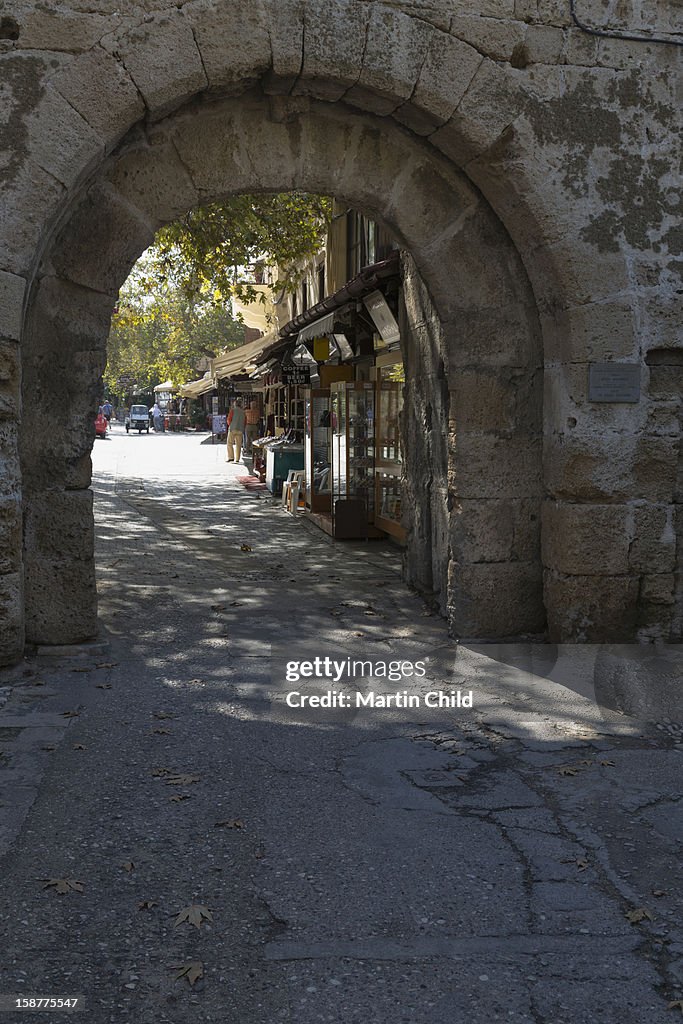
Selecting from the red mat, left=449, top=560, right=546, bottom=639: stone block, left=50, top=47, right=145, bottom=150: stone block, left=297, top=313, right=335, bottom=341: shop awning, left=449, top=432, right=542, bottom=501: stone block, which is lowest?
the red mat

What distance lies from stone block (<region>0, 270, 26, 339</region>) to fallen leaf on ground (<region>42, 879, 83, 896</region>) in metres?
3.06

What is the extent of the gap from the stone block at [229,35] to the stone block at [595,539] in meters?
3.06

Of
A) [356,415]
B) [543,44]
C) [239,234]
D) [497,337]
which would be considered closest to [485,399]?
[497,337]

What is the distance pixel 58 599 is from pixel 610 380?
3467 millimetres

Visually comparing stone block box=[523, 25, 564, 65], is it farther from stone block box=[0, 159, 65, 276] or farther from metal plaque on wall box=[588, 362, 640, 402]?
stone block box=[0, 159, 65, 276]

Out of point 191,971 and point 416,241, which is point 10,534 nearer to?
point 416,241

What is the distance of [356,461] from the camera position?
11719mm

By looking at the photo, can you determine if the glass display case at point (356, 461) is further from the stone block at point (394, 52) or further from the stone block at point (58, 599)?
the stone block at point (394, 52)

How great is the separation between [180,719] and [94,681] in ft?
2.82

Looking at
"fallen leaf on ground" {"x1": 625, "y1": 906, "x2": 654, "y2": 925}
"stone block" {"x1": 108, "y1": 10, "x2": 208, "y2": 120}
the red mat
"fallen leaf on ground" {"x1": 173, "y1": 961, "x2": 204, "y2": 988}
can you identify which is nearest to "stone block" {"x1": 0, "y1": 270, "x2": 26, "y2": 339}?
"stone block" {"x1": 108, "y1": 10, "x2": 208, "y2": 120}

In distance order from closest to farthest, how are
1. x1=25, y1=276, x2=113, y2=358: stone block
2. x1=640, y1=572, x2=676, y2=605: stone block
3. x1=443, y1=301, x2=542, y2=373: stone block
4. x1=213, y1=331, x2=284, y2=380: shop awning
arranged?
x1=25, y1=276, x2=113, y2=358: stone block
x1=640, y1=572, x2=676, y2=605: stone block
x1=443, y1=301, x2=542, y2=373: stone block
x1=213, y1=331, x2=284, y2=380: shop awning

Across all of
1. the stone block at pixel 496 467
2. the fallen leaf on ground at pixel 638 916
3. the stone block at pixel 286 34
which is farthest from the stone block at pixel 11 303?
the fallen leaf on ground at pixel 638 916

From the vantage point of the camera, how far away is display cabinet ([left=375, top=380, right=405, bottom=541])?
36.0 feet

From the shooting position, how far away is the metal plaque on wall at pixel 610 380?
20.2 ft
